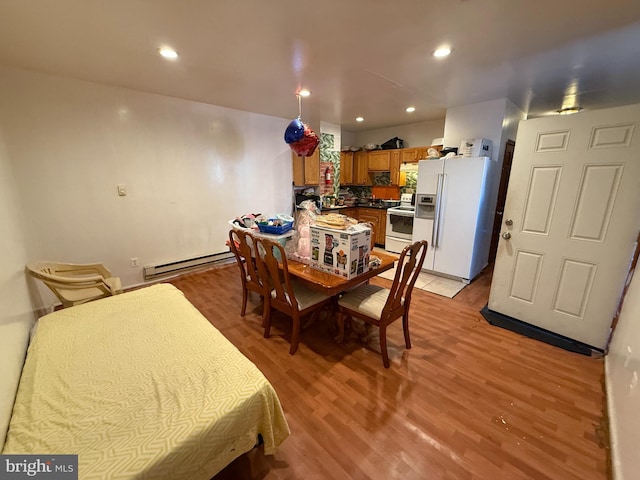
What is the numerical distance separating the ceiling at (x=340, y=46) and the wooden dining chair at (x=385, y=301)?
1.47 metres

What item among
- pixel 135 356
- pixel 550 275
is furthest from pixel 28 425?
pixel 550 275

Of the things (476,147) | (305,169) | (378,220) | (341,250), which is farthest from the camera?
(378,220)

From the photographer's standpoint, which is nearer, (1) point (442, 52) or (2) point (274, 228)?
(1) point (442, 52)

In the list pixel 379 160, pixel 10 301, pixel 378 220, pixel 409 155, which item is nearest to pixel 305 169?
pixel 379 160

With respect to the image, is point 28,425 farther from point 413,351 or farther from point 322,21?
point 322,21

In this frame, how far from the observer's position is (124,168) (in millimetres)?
3055

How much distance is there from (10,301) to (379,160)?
517 centimetres

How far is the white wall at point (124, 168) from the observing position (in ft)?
8.30

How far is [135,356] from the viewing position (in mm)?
1271

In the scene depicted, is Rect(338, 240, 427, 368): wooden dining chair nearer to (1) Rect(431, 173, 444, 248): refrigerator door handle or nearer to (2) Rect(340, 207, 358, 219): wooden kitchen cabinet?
(1) Rect(431, 173, 444, 248): refrigerator door handle

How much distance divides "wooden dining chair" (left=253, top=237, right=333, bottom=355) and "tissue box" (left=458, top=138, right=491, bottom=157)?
2645 millimetres

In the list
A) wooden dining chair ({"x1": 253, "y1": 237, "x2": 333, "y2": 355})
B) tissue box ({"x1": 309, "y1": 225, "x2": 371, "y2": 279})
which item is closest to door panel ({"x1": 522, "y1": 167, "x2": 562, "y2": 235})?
tissue box ({"x1": 309, "y1": 225, "x2": 371, "y2": 279})

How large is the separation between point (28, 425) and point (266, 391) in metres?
0.86

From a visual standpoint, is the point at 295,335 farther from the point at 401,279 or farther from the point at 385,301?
the point at 401,279
